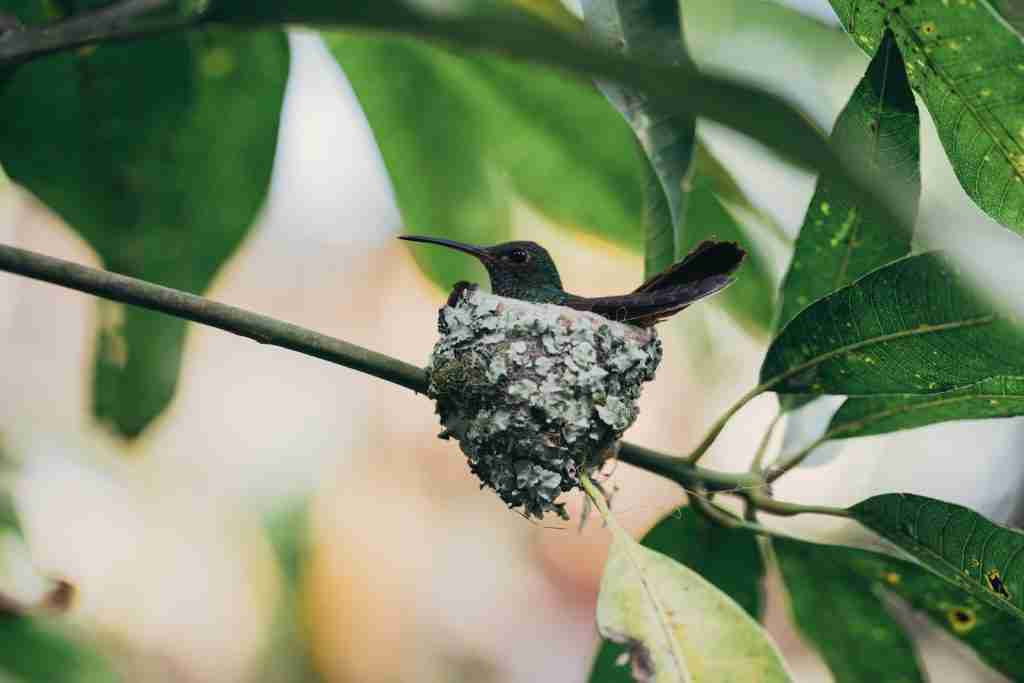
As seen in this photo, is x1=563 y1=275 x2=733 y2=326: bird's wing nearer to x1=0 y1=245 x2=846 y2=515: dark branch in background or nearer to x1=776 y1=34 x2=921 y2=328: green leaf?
x1=776 y1=34 x2=921 y2=328: green leaf

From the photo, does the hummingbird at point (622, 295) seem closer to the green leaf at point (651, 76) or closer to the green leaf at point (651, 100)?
the green leaf at point (651, 100)

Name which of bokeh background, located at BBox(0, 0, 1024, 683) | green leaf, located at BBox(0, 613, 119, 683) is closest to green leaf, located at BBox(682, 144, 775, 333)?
bokeh background, located at BBox(0, 0, 1024, 683)

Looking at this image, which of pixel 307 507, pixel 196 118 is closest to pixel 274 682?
pixel 307 507

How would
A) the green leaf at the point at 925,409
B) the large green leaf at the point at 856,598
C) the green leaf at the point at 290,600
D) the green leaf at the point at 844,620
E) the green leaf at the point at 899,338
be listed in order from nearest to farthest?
the green leaf at the point at 899,338 → the green leaf at the point at 925,409 → the large green leaf at the point at 856,598 → the green leaf at the point at 844,620 → the green leaf at the point at 290,600

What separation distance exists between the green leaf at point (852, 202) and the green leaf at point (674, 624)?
0.57 metres

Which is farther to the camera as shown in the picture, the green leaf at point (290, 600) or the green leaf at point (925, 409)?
the green leaf at point (290, 600)

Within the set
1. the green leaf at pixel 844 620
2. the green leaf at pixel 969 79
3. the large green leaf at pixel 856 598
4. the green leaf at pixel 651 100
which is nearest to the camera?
the green leaf at pixel 969 79

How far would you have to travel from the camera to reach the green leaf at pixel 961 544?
1.56m

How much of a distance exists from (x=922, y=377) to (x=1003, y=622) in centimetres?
62

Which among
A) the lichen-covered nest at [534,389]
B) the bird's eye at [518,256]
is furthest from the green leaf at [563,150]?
the lichen-covered nest at [534,389]

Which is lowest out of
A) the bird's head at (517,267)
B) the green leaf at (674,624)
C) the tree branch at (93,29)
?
the green leaf at (674,624)

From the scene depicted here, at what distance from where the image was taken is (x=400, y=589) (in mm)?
6922

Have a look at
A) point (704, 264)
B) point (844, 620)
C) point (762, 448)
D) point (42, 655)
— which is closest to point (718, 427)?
point (762, 448)

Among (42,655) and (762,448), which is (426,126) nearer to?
(762,448)
